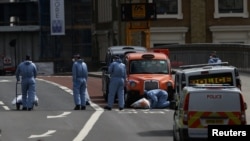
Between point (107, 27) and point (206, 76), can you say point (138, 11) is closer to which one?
point (206, 76)

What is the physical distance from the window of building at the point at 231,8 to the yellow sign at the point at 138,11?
17519mm

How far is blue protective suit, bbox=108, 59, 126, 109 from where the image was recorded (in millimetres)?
27250

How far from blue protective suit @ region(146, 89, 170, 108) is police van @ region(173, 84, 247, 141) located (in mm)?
11782

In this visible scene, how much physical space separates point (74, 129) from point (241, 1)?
41.7m

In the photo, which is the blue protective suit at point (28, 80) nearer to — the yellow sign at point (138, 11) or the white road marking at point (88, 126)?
the white road marking at point (88, 126)

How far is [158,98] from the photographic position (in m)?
28.8

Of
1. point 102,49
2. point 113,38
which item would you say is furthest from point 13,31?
point 113,38

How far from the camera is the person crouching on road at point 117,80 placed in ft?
89.4

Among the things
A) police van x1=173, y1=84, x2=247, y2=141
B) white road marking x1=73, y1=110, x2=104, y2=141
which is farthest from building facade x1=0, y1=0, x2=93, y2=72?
police van x1=173, y1=84, x2=247, y2=141

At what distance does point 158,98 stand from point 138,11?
15619 millimetres

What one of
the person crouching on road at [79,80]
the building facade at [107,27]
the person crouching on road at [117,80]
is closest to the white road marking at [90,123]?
the person crouching on road at [117,80]

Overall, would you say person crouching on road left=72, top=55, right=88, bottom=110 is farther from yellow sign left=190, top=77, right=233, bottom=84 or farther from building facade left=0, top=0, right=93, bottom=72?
building facade left=0, top=0, right=93, bottom=72

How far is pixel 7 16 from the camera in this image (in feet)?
341

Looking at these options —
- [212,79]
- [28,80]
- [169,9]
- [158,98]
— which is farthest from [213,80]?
[169,9]
